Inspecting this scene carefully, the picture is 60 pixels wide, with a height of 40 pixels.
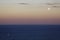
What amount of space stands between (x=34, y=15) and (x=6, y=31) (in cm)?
45

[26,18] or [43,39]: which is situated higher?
[26,18]

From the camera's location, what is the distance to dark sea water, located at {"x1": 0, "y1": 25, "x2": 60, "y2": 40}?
119cm

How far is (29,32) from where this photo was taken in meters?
1.19

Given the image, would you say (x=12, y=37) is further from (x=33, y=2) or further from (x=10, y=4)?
(x=33, y=2)

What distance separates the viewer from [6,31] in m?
1.18

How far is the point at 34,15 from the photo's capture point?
1223 millimetres

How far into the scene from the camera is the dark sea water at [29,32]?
1188 mm

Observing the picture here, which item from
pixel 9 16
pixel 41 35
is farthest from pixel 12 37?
pixel 41 35

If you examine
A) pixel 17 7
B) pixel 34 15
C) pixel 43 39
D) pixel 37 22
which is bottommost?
pixel 43 39

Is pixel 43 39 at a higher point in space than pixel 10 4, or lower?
lower

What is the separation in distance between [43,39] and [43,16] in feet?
1.06

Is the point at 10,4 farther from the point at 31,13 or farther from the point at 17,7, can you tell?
the point at 31,13

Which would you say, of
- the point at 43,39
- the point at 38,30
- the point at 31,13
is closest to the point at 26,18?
the point at 31,13

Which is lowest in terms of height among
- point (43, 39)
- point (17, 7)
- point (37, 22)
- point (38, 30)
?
point (43, 39)
